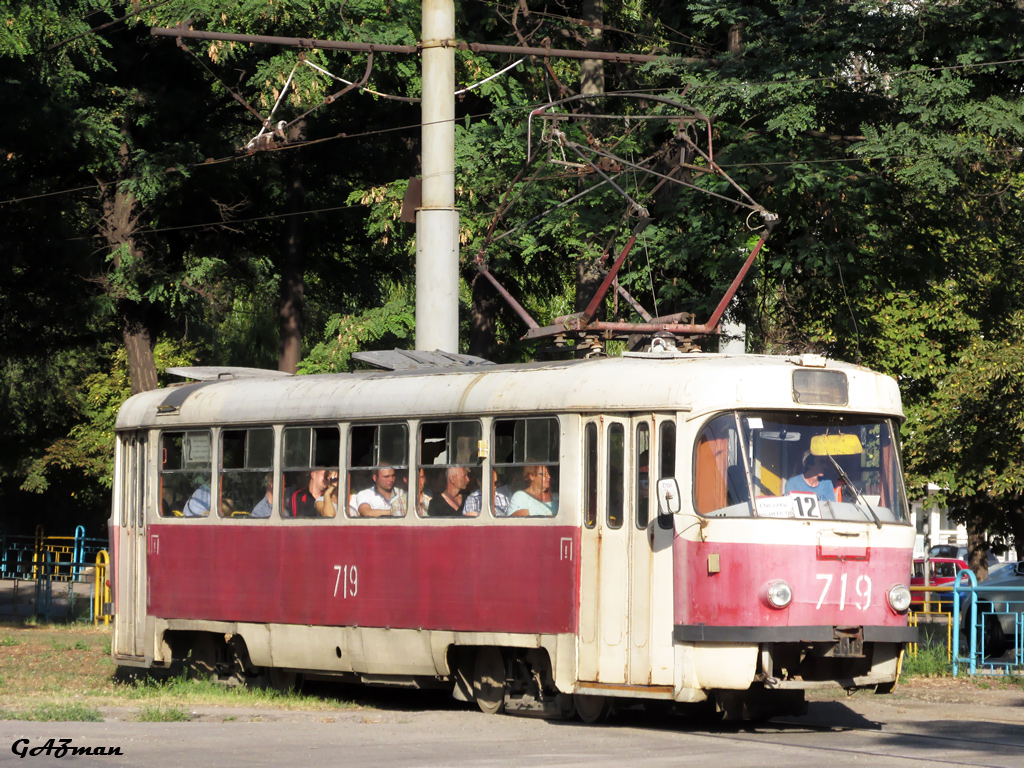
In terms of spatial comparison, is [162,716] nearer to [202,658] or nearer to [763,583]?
[202,658]

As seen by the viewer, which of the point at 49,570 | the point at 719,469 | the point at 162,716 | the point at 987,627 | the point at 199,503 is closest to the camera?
the point at 719,469

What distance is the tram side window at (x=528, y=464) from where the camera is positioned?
12789 mm

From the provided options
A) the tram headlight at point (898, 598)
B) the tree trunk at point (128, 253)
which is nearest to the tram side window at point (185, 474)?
the tram headlight at point (898, 598)

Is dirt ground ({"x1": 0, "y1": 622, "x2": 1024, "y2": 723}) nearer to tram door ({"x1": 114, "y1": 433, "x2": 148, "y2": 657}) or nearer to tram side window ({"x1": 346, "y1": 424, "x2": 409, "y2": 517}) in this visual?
tram door ({"x1": 114, "y1": 433, "x2": 148, "y2": 657})

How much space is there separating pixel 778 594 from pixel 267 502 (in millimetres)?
5207

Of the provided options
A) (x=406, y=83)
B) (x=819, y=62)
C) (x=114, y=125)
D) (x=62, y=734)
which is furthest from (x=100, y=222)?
(x=62, y=734)

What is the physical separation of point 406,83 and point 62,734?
14.3 m

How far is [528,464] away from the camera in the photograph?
13.0 metres

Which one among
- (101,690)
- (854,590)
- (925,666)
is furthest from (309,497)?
(925,666)

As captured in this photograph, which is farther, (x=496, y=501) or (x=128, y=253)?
(x=128, y=253)

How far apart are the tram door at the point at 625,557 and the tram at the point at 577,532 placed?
0.7 inches

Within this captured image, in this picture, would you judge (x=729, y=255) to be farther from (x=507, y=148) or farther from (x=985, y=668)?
(x=985, y=668)

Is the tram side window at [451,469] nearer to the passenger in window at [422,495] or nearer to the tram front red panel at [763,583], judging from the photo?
the passenger in window at [422,495]

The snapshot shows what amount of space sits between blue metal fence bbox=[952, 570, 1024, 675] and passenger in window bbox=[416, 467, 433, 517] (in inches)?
256
